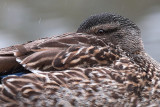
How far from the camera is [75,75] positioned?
15.7ft

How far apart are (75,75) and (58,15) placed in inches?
272

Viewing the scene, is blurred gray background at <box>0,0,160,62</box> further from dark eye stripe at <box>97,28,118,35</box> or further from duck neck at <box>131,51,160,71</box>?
dark eye stripe at <box>97,28,118,35</box>

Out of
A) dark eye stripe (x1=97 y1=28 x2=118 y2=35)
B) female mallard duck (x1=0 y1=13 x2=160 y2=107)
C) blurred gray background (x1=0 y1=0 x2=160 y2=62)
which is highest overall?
blurred gray background (x1=0 y1=0 x2=160 y2=62)

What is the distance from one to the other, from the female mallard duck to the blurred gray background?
4364mm

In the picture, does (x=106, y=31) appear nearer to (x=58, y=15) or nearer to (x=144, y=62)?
(x=144, y=62)

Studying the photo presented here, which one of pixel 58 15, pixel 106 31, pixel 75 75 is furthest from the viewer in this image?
pixel 58 15

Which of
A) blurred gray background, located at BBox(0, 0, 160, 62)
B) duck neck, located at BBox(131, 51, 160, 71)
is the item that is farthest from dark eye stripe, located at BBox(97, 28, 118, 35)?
blurred gray background, located at BBox(0, 0, 160, 62)

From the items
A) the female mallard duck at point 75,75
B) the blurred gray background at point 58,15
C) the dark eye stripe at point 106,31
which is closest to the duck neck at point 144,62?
the female mallard duck at point 75,75

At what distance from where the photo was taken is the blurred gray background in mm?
10297

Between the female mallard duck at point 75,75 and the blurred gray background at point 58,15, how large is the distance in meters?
4.36

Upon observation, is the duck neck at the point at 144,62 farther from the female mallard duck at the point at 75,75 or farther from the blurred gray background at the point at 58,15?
the blurred gray background at the point at 58,15

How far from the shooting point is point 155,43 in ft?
30.3

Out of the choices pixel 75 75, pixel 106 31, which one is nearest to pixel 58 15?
pixel 106 31

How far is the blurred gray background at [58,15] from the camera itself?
1030cm
